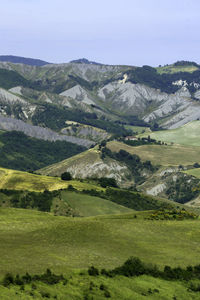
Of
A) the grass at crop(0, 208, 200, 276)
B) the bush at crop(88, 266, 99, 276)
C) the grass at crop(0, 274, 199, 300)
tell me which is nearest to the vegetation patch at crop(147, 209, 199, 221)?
the grass at crop(0, 208, 200, 276)

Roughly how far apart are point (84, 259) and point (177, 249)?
73.0ft

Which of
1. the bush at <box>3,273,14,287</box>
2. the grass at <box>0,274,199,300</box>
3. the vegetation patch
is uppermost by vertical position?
the bush at <box>3,273,14,287</box>

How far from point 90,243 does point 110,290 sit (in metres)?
26.1

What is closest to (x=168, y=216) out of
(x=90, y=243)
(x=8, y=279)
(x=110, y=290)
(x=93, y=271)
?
(x=90, y=243)

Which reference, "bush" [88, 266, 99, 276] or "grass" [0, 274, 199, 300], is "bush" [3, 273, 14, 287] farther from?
"bush" [88, 266, 99, 276]

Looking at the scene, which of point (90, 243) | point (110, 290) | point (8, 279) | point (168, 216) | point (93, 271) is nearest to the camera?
point (8, 279)

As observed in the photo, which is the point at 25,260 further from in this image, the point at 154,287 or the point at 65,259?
the point at 154,287

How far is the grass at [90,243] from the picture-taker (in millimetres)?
68675

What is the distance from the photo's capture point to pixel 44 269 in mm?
62531

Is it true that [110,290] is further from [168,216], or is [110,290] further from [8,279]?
[168,216]

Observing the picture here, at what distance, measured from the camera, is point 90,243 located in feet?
282

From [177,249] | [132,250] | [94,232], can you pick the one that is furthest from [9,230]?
[177,249]

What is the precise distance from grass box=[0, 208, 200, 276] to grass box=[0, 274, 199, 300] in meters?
4.53

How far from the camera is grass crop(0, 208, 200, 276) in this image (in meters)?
68.7
